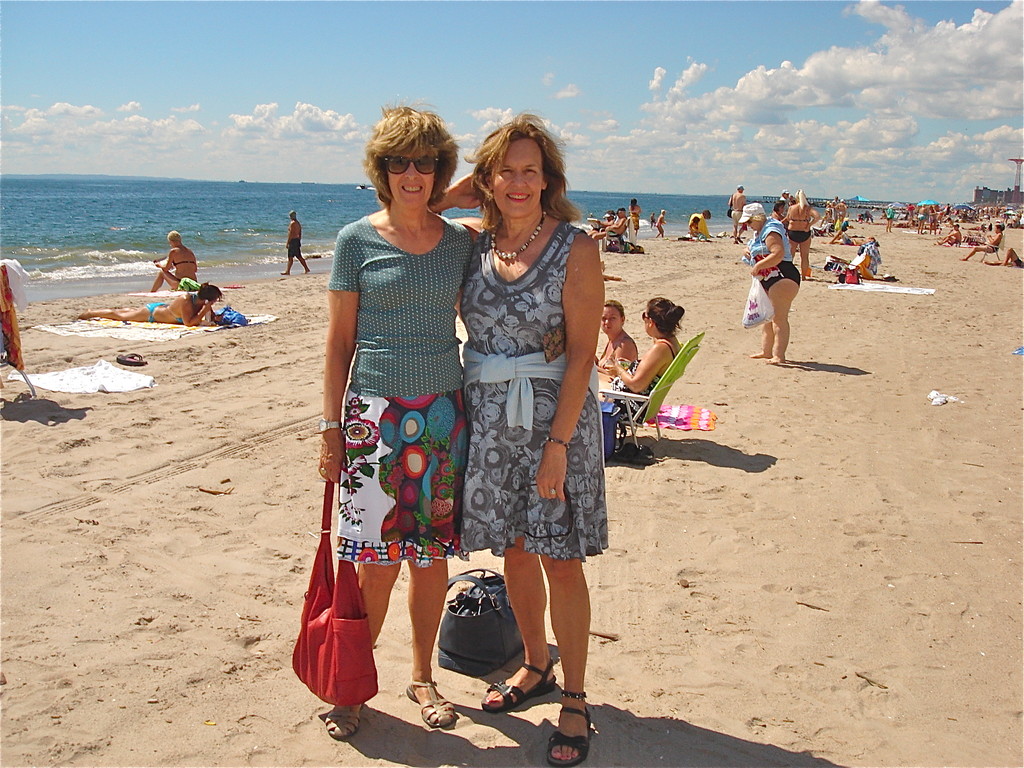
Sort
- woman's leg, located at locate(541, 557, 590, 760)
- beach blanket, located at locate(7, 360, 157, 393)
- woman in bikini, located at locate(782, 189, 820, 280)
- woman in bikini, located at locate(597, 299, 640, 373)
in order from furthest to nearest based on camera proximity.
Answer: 1. woman in bikini, located at locate(782, 189, 820, 280)
2. beach blanket, located at locate(7, 360, 157, 393)
3. woman in bikini, located at locate(597, 299, 640, 373)
4. woman's leg, located at locate(541, 557, 590, 760)

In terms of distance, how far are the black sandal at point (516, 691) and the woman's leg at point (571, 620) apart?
0.82 feet

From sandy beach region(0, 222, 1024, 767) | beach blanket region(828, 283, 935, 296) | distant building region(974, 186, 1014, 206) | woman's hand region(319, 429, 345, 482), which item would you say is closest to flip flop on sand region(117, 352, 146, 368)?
sandy beach region(0, 222, 1024, 767)

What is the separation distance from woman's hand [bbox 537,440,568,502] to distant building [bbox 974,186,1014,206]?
107153mm

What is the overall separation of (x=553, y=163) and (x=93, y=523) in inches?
129

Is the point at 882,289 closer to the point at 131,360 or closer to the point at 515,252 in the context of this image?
the point at 131,360

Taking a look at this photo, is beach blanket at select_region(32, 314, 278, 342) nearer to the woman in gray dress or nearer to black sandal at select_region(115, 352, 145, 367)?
black sandal at select_region(115, 352, 145, 367)

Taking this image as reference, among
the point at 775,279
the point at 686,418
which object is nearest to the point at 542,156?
the point at 686,418

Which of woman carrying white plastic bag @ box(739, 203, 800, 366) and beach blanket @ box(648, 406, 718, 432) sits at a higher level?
woman carrying white plastic bag @ box(739, 203, 800, 366)

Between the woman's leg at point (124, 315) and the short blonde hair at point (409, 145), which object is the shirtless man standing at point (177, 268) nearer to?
the woman's leg at point (124, 315)

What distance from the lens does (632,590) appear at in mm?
3857

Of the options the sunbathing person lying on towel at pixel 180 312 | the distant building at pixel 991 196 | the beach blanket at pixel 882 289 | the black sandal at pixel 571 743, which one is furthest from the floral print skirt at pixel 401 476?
the distant building at pixel 991 196

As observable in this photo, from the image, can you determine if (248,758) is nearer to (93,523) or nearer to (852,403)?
(93,523)

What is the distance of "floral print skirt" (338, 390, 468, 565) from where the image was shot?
264 centimetres

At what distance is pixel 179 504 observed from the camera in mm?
4719
